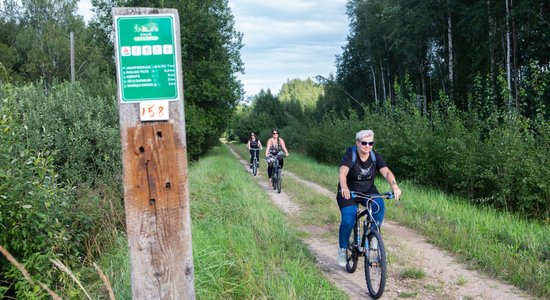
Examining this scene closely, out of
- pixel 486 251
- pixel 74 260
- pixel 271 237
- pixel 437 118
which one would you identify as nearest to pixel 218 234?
pixel 271 237

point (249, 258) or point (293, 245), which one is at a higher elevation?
point (249, 258)

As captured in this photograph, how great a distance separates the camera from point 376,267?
181 inches

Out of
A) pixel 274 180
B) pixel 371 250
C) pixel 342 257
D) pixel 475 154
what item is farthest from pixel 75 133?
pixel 475 154

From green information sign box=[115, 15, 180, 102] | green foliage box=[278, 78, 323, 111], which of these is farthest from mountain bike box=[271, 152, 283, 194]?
green foliage box=[278, 78, 323, 111]

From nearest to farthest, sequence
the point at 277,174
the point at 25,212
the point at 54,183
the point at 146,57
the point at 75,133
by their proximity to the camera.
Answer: the point at 146,57, the point at 25,212, the point at 54,183, the point at 75,133, the point at 277,174

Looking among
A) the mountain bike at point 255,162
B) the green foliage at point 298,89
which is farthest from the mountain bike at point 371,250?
the green foliage at point 298,89

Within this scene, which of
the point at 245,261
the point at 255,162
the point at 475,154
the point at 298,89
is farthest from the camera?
the point at 298,89

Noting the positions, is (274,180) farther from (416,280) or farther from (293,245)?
(416,280)

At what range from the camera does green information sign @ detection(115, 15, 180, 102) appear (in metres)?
2.08

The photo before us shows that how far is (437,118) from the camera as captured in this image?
12.6m

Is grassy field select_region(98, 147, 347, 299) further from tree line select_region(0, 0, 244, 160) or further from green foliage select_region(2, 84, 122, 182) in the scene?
tree line select_region(0, 0, 244, 160)

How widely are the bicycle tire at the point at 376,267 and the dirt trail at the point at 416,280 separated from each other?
0.17 meters

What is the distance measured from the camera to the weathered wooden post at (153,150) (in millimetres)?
2096

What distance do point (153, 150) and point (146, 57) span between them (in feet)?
1.53
